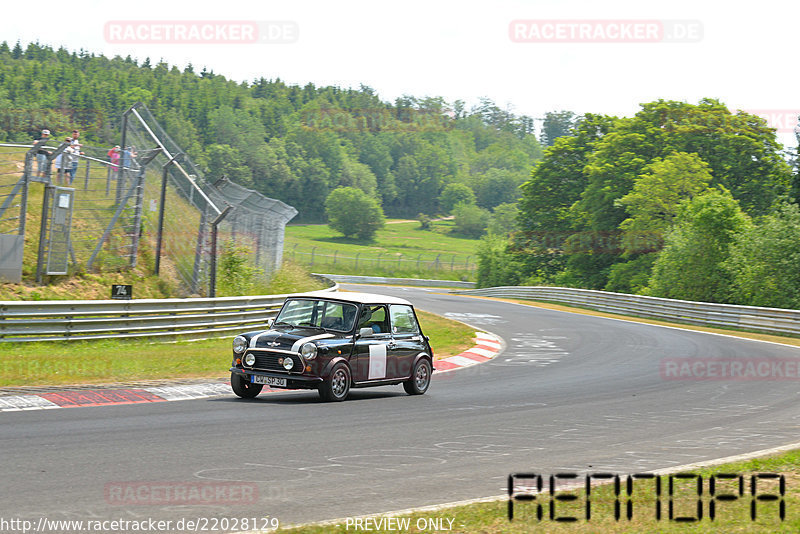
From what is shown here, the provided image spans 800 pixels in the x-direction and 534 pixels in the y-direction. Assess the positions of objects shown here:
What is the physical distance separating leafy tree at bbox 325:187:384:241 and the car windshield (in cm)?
11685

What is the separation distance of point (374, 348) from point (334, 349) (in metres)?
0.97

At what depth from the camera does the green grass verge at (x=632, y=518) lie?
18.7ft

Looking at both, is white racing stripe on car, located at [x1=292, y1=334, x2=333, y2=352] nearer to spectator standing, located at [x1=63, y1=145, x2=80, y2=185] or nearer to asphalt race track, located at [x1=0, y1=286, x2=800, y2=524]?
asphalt race track, located at [x1=0, y1=286, x2=800, y2=524]

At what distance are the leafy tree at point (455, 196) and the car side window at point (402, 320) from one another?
16973cm

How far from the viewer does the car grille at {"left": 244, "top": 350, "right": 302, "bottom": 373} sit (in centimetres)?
1163

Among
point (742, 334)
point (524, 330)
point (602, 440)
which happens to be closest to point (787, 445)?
point (602, 440)

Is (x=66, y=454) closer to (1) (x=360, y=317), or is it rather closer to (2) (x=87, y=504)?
(2) (x=87, y=504)

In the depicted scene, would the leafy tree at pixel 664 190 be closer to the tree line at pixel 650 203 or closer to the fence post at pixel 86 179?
the tree line at pixel 650 203

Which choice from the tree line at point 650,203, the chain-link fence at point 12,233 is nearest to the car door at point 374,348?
the chain-link fence at point 12,233

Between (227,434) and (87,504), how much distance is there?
121 inches

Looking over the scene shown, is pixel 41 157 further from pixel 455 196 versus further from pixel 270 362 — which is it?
pixel 455 196

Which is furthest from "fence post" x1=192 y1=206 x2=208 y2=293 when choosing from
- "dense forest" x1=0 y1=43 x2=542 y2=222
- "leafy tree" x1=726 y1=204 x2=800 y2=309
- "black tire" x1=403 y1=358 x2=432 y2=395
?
"dense forest" x1=0 y1=43 x2=542 y2=222

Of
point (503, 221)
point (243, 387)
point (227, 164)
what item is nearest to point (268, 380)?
point (243, 387)

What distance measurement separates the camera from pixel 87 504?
6000 millimetres
